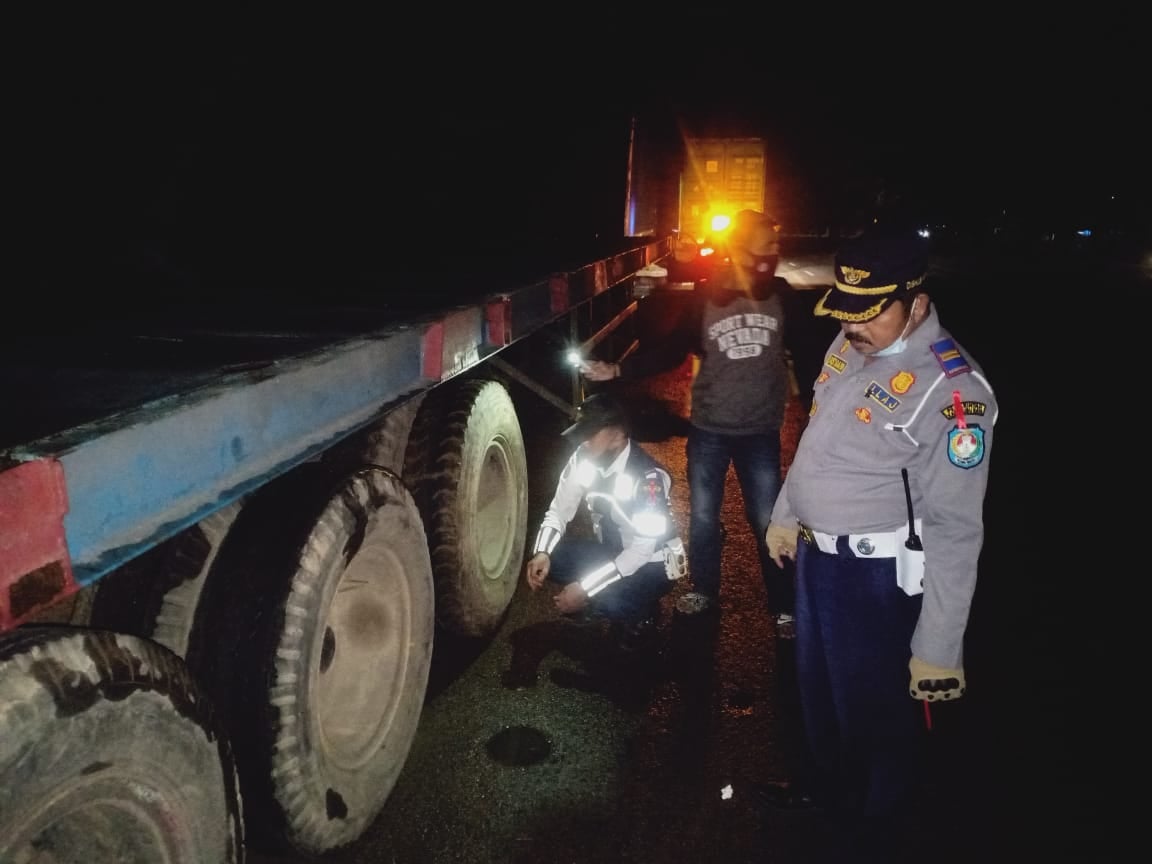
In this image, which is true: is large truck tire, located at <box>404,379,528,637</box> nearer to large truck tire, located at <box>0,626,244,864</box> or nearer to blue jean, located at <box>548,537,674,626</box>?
blue jean, located at <box>548,537,674,626</box>

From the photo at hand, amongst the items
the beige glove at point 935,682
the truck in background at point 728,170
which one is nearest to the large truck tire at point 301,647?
the beige glove at point 935,682

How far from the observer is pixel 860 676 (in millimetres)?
2316

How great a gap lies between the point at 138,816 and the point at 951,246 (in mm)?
40316

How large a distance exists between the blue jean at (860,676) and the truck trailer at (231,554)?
53.4 inches

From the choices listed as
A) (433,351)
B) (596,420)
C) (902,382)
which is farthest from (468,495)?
(902,382)

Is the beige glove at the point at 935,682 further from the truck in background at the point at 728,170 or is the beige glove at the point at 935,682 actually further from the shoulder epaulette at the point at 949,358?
the truck in background at the point at 728,170

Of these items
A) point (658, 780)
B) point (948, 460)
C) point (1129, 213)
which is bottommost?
point (658, 780)

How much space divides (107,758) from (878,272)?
201 centimetres

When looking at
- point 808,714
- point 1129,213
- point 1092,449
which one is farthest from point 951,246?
point 808,714

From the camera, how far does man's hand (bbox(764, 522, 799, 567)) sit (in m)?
2.79

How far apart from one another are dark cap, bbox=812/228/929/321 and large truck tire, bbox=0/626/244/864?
1.81m

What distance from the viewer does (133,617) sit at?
76.6 inches

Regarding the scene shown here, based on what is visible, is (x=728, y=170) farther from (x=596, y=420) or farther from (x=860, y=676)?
(x=860, y=676)

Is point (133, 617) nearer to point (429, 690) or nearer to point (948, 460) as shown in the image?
point (429, 690)
